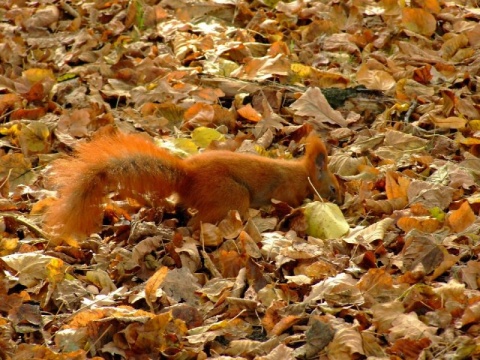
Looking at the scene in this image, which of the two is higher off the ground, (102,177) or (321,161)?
(102,177)

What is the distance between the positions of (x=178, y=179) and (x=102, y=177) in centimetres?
38

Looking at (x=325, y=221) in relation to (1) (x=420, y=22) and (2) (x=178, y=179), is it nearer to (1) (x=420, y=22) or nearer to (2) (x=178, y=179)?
(2) (x=178, y=179)

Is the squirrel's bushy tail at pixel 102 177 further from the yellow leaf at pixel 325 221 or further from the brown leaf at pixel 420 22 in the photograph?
the brown leaf at pixel 420 22

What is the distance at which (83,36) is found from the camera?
5.38m

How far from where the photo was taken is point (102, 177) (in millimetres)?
3238

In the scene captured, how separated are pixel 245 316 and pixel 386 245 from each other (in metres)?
0.75

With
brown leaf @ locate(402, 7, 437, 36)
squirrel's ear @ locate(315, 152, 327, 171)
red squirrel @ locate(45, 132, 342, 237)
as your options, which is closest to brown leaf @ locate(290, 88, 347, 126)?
red squirrel @ locate(45, 132, 342, 237)

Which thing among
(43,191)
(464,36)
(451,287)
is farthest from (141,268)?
(464,36)

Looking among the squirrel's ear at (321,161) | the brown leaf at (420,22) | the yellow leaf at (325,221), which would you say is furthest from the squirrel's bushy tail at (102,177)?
the brown leaf at (420,22)

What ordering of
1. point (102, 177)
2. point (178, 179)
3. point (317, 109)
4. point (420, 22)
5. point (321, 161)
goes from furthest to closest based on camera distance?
point (420, 22), point (317, 109), point (321, 161), point (178, 179), point (102, 177)

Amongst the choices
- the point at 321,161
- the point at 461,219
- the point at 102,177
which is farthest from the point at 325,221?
the point at 102,177

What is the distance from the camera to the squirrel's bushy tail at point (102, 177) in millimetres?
3166

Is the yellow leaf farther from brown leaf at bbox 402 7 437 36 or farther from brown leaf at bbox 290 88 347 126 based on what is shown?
brown leaf at bbox 402 7 437 36

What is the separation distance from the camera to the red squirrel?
3.19m
